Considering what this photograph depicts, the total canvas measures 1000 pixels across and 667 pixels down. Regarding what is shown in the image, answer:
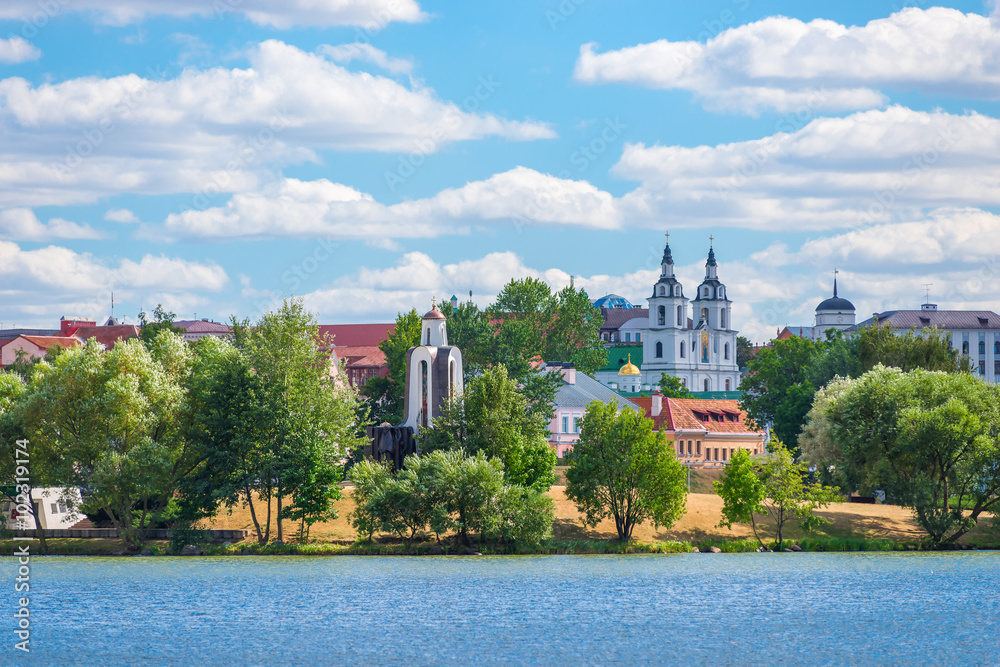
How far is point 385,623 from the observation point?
38.5m

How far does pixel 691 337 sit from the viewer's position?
179m

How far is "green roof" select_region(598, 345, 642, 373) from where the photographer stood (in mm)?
181500

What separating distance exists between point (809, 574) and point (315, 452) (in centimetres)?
2300

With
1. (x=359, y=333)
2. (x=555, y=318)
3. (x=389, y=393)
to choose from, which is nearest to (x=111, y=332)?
(x=359, y=333)

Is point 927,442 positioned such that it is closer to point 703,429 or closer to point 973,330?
point 703,429

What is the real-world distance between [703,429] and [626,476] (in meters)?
43.4

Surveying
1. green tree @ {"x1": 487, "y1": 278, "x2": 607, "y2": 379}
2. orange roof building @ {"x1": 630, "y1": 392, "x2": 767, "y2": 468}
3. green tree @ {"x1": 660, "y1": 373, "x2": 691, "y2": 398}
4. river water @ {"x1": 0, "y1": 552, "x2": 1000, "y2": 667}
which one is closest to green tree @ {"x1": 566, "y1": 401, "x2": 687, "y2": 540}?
river water @ {"x1": 0, "y1": 552, "x2": 1000, "y2": 667}

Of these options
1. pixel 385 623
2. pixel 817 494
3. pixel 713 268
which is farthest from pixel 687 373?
pixel 385 623

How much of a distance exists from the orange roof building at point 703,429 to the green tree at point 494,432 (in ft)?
119

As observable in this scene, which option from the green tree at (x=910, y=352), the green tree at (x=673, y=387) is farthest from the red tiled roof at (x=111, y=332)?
the green tree at (x=910, y=352)

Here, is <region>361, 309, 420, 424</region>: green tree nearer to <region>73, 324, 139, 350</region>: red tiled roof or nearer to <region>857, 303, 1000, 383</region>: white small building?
<region>73, 324, 139, 350</region>: red tiled roof

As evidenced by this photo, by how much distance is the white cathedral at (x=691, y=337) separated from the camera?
581 ft

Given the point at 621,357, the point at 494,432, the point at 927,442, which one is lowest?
the point at 927,442

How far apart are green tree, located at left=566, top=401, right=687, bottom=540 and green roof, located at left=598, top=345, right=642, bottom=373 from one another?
11871cm
